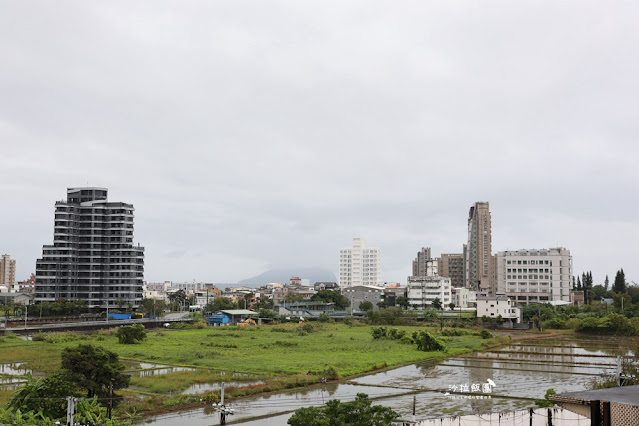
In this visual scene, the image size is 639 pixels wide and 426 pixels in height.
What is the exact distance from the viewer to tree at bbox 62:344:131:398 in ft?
77.3

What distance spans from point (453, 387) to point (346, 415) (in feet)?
51.6

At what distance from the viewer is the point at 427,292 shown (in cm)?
10994

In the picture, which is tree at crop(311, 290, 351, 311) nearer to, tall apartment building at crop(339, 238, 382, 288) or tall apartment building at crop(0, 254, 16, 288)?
tall apartment building at crop(339, 238, 382, 288)

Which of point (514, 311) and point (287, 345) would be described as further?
point (514, 311)

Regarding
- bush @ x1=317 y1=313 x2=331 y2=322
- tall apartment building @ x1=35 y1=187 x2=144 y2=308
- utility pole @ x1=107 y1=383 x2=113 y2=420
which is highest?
tall apartment building @ x1=35 y1=187 x2=144 y2=308

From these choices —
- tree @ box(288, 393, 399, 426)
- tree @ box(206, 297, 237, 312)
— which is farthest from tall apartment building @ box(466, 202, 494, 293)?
tree @ box(288, 393, 399, 426)

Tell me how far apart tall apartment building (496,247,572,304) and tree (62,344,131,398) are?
95.1 meters

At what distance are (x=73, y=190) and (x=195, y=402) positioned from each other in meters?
87.5

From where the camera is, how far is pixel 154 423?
2262 centimetres

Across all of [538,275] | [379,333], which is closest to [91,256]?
[379,333]

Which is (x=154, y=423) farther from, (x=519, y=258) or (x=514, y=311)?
(x=519, y=258)

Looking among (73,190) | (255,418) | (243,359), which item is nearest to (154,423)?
(255,418)

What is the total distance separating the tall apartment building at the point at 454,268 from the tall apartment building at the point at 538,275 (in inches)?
1657

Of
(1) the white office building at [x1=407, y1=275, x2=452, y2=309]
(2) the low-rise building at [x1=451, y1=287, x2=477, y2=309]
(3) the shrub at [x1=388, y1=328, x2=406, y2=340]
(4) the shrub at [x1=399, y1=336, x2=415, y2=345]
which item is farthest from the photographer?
(2) the low-rise building at [x1=451, y1=287, x2=477, y2=309]
